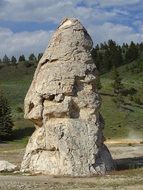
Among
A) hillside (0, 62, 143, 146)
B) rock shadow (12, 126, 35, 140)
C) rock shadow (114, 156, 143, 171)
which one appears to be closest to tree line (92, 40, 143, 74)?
hillside (0, 62, 143, 146)

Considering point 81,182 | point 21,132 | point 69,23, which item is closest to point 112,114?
point 21,132

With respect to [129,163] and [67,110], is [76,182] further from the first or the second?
[129,163]

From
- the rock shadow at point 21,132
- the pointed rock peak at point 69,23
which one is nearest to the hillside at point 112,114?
the rock shadow at point 21,132

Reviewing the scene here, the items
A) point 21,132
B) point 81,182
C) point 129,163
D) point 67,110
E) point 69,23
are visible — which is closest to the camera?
point 81,182

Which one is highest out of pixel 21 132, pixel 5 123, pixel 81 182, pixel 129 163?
pixel 81 182

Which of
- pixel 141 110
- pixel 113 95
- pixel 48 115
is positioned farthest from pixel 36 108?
pixel 113 95

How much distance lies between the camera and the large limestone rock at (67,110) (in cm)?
3131

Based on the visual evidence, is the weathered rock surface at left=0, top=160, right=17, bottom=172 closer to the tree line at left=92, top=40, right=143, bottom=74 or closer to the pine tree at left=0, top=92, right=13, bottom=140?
the pine tree at left=0, top=92, right=13, bottom=140

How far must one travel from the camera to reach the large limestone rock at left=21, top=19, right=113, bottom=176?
31312 millimetres

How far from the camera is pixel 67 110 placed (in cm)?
3244

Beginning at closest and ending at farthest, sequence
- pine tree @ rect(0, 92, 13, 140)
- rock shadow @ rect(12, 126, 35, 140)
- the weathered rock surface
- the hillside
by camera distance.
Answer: the weathered rock surface
pine tree @ rect(0, 92, 13, 140)
the hillside
rock shadow @ rect(12, 126, 35, 140)

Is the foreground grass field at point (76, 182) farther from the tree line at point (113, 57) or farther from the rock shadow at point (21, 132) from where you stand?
the tree line at point (113, 57)

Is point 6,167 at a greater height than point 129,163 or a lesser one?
greater

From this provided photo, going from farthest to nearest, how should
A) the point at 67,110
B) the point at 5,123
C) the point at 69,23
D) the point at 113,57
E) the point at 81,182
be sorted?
the point at 113,57 → the point at 5,123 → the point at 69,23 → the point at 67,110 → the point at 81,182
